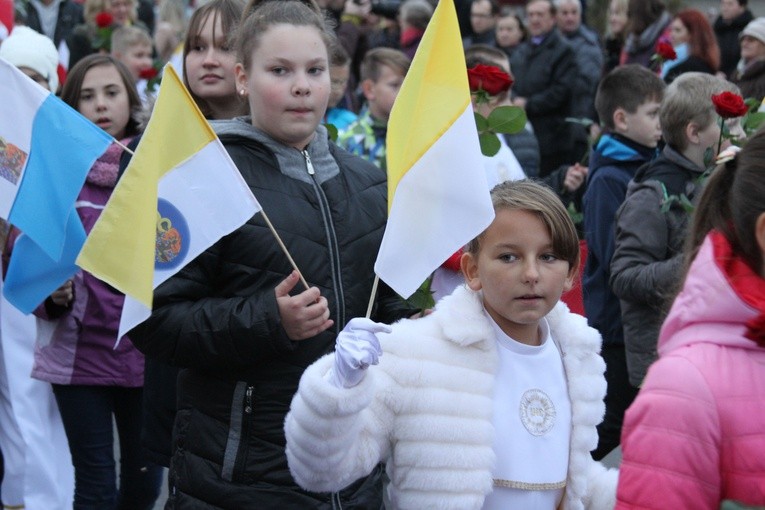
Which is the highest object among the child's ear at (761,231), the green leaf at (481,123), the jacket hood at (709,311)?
the child's ear at (761,231)

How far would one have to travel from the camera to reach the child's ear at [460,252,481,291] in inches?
118

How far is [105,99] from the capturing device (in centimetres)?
524

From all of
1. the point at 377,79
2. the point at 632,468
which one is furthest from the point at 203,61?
the point at 377,79

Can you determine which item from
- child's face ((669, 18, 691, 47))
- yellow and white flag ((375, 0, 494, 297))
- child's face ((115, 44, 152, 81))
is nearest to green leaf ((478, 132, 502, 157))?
yellow and white flag ((375, 0, 494, 297))

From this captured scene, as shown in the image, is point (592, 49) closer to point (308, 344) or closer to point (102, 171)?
point (102, 171)

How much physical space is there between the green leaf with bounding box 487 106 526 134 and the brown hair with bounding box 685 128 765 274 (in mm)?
1954

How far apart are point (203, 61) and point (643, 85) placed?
2.65 m

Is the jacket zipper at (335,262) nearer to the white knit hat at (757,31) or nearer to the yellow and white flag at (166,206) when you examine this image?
the yellow and white flag at (166,206)

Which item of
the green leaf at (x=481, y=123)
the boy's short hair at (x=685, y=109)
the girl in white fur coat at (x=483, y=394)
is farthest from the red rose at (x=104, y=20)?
the girl in white fur coat at (x=483, y=394)

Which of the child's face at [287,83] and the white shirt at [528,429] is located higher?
the child's face at [287,83]

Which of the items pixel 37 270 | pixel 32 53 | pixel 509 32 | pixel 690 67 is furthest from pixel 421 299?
pixel 509 32

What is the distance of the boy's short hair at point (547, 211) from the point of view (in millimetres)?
2947

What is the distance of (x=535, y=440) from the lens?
9.48 ft

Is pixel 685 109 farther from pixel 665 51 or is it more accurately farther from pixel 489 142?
pixel 665 51
